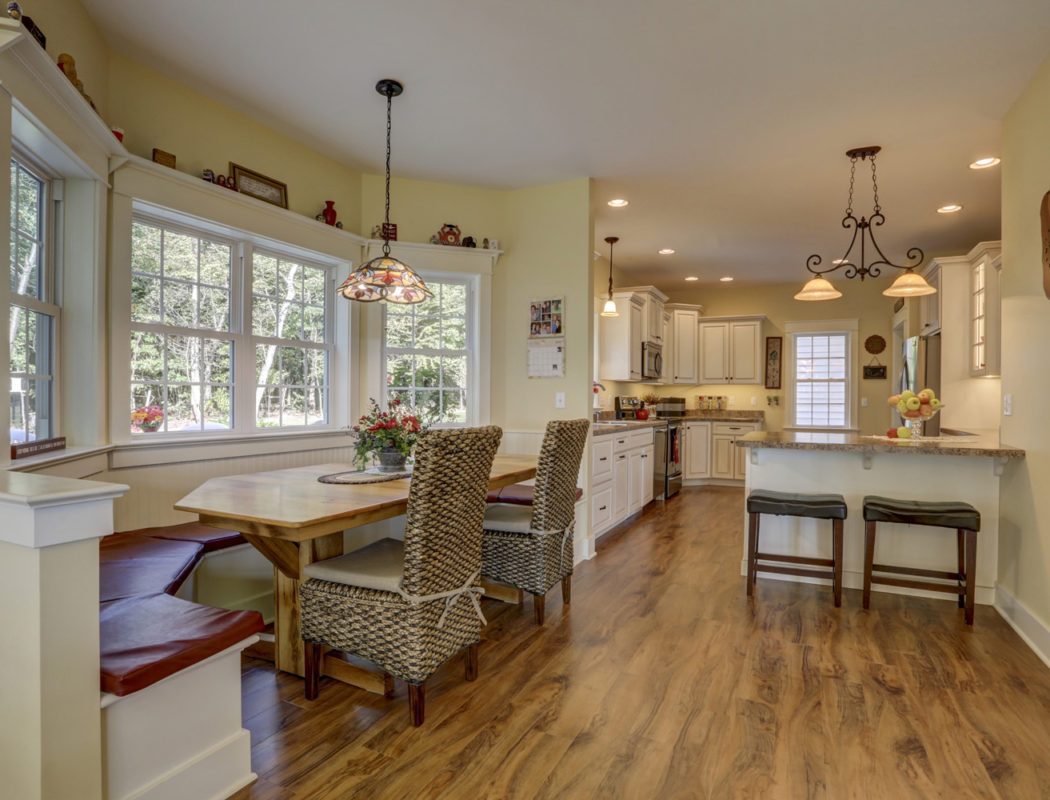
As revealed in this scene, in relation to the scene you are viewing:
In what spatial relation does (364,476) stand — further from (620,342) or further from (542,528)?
(620,342)

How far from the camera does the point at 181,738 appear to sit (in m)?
1.55

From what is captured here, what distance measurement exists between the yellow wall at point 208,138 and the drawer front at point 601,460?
7.91 ft

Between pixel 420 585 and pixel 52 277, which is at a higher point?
pixel 52 277

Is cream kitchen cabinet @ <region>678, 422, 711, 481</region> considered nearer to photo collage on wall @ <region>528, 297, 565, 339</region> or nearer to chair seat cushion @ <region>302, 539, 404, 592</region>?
photo collage on wall @ <region>528, 297, 565, 339</region>

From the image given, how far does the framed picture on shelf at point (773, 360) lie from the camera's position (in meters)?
7.78

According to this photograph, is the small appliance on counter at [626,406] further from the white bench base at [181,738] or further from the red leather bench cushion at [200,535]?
the white bench base at [181,738]

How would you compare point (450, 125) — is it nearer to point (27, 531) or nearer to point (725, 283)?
point (27, 531)

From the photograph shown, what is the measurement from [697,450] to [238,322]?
5770 mm

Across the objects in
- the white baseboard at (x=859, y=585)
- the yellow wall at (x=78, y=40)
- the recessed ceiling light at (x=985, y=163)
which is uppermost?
the recessed ceiling light at (x=985, y=163)

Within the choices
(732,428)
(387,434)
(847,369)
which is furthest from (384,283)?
(847,369)

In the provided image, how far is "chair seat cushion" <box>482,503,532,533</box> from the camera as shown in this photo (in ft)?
9.42

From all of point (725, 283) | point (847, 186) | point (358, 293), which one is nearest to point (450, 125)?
point (358, 293)

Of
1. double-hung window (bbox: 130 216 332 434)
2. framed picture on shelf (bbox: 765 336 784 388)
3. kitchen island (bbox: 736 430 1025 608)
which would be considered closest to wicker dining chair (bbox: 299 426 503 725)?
double-hung window (bbox: 130 216 332 434)

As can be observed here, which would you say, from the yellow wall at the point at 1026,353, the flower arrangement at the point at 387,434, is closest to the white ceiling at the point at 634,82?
the yellow wall at the point at 1026,353
